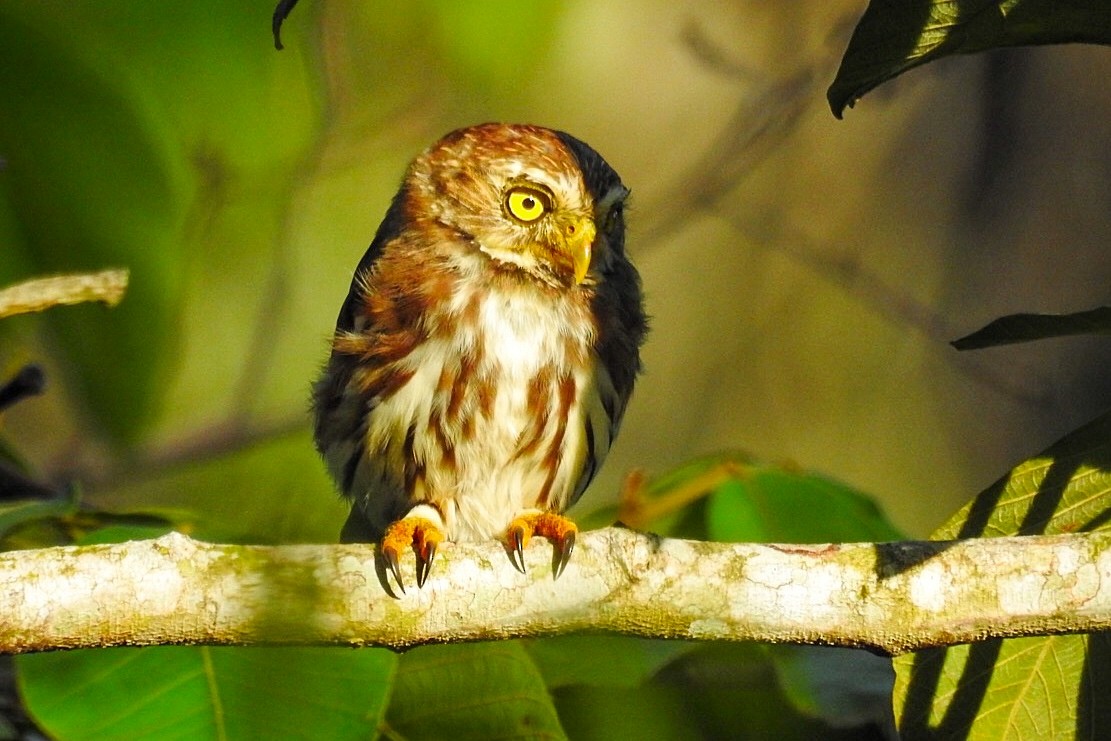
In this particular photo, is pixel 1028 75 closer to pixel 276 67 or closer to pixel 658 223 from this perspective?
pixel 658 223

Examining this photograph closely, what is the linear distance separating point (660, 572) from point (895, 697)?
439 mm

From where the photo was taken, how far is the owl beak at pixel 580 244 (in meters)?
3.48

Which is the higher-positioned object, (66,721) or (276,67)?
(276,67)

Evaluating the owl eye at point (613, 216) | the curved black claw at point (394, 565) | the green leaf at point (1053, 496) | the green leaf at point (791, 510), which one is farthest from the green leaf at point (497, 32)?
the green leaf at point (1053, 496)

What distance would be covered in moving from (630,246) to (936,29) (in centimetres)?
258

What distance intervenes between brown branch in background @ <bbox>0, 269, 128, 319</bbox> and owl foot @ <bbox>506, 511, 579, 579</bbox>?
845 mm

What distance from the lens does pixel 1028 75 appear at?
820cm

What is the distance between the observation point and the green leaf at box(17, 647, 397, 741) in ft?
7.48

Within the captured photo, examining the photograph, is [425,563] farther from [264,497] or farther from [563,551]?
[264,497]

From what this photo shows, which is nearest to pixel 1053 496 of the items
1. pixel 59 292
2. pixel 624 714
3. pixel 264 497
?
pixel 624 714

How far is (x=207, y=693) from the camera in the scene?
2326 millimetres

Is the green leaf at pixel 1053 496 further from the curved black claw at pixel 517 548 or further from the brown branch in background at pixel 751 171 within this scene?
the brown branch in background at pixel 751 171

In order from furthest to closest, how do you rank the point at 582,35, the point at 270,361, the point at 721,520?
the point at 582,35
the point at 270,361
the point at 721,520

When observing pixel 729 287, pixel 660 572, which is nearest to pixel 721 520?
pixel 660 572
